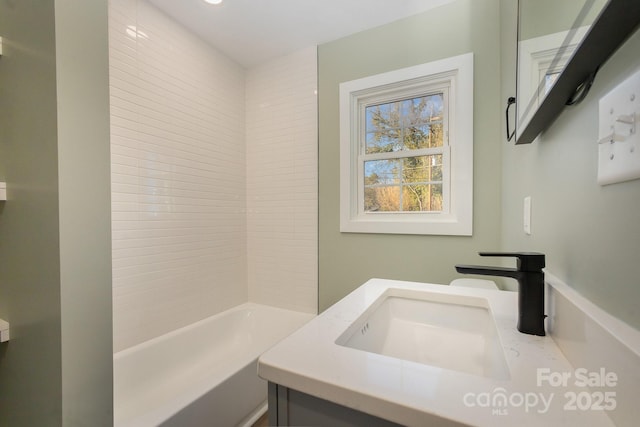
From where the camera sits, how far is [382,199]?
2016mm

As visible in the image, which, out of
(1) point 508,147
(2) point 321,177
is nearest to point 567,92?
(1) point 508,147

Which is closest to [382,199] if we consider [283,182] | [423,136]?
[423,136]

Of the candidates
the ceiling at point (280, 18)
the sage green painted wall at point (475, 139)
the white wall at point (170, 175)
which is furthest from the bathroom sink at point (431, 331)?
the ceiling at point (280, 18)

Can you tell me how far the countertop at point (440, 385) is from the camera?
1.22ft

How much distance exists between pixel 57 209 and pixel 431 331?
3.89 feet

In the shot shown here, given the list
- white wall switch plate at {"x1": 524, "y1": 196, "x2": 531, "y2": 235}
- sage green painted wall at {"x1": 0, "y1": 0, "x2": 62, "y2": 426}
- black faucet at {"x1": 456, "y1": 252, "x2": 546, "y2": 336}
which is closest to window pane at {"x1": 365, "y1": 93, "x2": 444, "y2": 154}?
white wall switch plate at {"x1": 524, "y1": 196, "x2": 531, "y2": 235}

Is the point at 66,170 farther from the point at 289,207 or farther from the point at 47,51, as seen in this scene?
the point at 289,207

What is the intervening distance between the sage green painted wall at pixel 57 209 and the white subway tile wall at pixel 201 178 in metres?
0.69

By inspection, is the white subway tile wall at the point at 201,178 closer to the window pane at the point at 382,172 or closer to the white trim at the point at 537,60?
the window pane at the point at 382,172

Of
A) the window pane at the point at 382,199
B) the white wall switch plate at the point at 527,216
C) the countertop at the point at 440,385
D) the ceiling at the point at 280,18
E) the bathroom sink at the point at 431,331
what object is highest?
the ceiling at the point at 280,18

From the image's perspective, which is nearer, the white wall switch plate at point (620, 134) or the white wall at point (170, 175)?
the white wall switch plate at point (620, 134)

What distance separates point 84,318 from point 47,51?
2.58 feet

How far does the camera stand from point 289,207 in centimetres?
225

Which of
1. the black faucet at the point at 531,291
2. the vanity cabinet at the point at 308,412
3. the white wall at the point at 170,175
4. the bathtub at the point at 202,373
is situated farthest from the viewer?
the white wall at the point at 170,175
